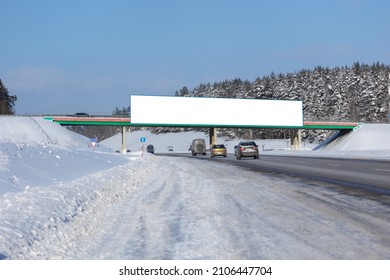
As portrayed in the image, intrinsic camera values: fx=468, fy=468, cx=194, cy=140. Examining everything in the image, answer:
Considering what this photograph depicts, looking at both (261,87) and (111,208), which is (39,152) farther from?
(261,87)

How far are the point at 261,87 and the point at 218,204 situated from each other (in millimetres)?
143546

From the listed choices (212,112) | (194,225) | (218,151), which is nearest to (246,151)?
(218,151)

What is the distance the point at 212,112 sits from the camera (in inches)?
3280

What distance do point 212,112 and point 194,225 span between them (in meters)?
75.0

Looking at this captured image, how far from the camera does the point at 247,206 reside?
1123 centimetres

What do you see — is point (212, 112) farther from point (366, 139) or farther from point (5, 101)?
point (5, 101)

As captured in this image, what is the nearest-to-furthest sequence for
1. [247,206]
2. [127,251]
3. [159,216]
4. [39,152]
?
[127,251], [159,216], [247,206], [39,152]

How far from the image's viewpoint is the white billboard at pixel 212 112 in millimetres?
78562

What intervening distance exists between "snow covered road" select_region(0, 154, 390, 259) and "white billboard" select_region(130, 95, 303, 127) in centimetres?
6433

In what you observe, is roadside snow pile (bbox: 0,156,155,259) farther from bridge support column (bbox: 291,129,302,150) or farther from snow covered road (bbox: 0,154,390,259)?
bridge support column (bbox: 291,129,302,150)

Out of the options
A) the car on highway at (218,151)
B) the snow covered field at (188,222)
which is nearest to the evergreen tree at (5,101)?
the car on highway at (218,151)

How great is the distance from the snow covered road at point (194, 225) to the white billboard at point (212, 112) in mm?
64334

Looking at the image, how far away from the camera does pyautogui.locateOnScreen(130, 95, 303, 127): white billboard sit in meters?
78.6
